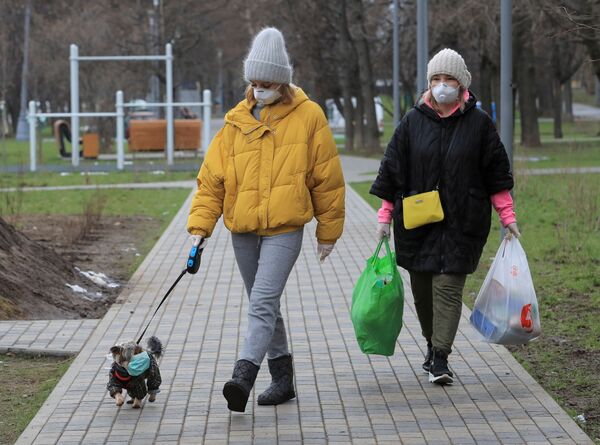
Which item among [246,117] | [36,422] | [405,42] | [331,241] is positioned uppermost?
[405,42]

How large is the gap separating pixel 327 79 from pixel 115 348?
36.3 m

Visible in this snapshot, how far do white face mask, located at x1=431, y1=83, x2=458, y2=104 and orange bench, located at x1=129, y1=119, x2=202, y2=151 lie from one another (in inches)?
1211

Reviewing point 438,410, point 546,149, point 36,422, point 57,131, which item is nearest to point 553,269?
point 438,410

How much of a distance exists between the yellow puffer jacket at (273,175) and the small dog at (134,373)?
65 cm

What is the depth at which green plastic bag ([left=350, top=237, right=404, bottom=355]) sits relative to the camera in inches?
271

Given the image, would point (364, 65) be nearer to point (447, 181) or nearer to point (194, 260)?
point (447, 181)

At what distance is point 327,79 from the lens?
4216cm

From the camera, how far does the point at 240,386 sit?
19.8 feet

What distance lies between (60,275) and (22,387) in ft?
12.0

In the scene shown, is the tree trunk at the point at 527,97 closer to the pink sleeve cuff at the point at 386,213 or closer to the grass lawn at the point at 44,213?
the grass lawn at the point at 44,213

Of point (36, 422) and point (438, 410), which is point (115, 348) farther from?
point (438, 410)

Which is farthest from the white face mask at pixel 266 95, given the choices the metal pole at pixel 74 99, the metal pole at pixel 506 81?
the metal pole at pixel 74 99

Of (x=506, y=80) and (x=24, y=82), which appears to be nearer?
(x=506, y=80)

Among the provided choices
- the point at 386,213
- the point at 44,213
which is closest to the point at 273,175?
the point at 386,213
